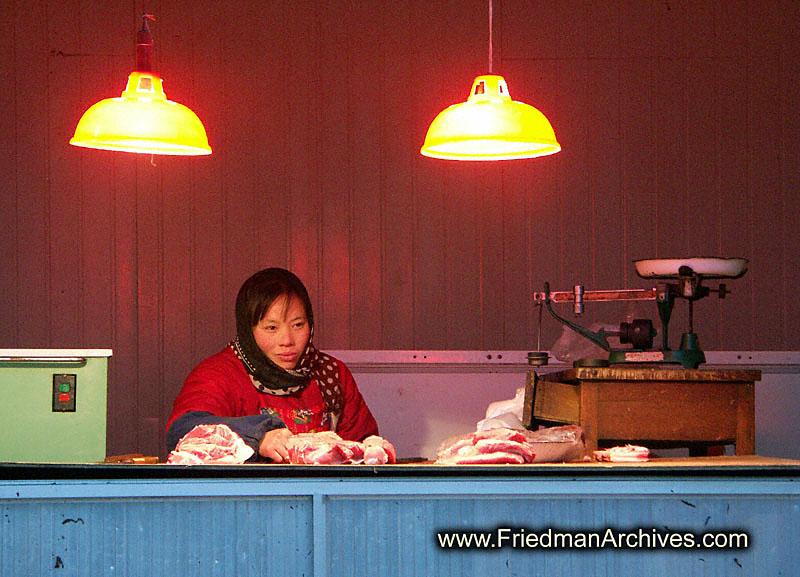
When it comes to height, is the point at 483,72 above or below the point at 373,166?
above

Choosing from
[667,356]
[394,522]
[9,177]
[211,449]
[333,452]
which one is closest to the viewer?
[394,522]

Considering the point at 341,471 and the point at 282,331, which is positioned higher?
the point at 282,331

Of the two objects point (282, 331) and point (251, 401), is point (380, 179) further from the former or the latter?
point (251, 401)

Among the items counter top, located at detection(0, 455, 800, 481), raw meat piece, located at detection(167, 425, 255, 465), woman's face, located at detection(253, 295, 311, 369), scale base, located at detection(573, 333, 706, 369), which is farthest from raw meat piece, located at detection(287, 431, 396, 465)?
scale base, located at detection(573, 333, 706, 369)

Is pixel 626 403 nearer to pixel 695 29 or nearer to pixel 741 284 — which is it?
pixel 741 284

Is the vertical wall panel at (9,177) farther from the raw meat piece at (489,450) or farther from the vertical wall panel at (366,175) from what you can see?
the raw meat piece at (489,450)

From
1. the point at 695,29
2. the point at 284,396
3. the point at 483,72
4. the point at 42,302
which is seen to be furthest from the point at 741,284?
the point at 42,302

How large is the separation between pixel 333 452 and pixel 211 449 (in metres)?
0.37

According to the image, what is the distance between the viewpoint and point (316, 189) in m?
5.31

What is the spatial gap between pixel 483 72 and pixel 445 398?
1816 mm

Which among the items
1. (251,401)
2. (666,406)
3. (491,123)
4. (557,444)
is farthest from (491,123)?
(251,401)

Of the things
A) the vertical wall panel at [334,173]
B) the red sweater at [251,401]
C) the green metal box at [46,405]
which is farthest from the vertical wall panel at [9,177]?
the red sweater at [251,401]

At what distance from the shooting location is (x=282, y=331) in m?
4.03

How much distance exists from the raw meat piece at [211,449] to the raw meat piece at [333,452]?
14 cm
